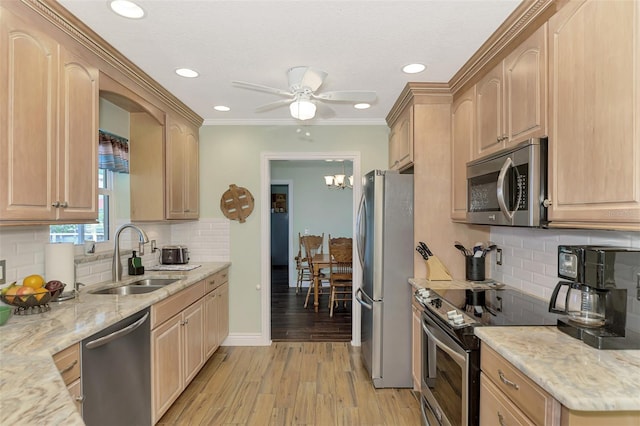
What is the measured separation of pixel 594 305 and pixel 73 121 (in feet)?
8.86

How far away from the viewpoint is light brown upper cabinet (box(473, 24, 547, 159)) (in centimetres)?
169

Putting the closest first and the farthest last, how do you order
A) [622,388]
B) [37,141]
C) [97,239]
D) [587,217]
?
1. [622,388]
2. [587,217]
3. [37,141]
4. [97,239]

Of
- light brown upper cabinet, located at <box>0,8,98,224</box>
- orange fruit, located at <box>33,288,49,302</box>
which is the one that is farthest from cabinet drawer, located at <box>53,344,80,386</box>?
light brown upper cabinet, located at <box>0,8,98,224</box>

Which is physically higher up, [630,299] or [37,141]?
[37,141]

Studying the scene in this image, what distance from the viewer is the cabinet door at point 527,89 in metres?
1.67

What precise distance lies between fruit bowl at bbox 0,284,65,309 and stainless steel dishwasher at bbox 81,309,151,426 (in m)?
0.35

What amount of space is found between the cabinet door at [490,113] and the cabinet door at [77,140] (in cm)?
240

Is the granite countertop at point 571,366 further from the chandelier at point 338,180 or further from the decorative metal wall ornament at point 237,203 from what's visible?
the chandelier at point 338,180

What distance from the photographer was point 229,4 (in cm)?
171

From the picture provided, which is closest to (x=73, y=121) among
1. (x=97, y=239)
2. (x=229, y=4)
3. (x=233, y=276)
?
(x=229, y=4)

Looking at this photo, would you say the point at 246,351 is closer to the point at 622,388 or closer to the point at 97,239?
the point at 97,239

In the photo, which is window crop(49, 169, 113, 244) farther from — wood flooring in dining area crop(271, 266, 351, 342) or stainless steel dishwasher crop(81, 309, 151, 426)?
wood flooring in dining area crop(271, 266, 351, 342)

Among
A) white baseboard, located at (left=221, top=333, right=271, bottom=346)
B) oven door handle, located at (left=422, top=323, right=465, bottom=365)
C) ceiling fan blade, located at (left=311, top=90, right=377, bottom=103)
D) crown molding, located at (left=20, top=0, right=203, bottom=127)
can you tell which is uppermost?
crown molding, located at (left=20, top=0, right=203, bottom=127)

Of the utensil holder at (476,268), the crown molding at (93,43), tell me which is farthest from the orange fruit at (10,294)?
the utensil holder at (476,268)
